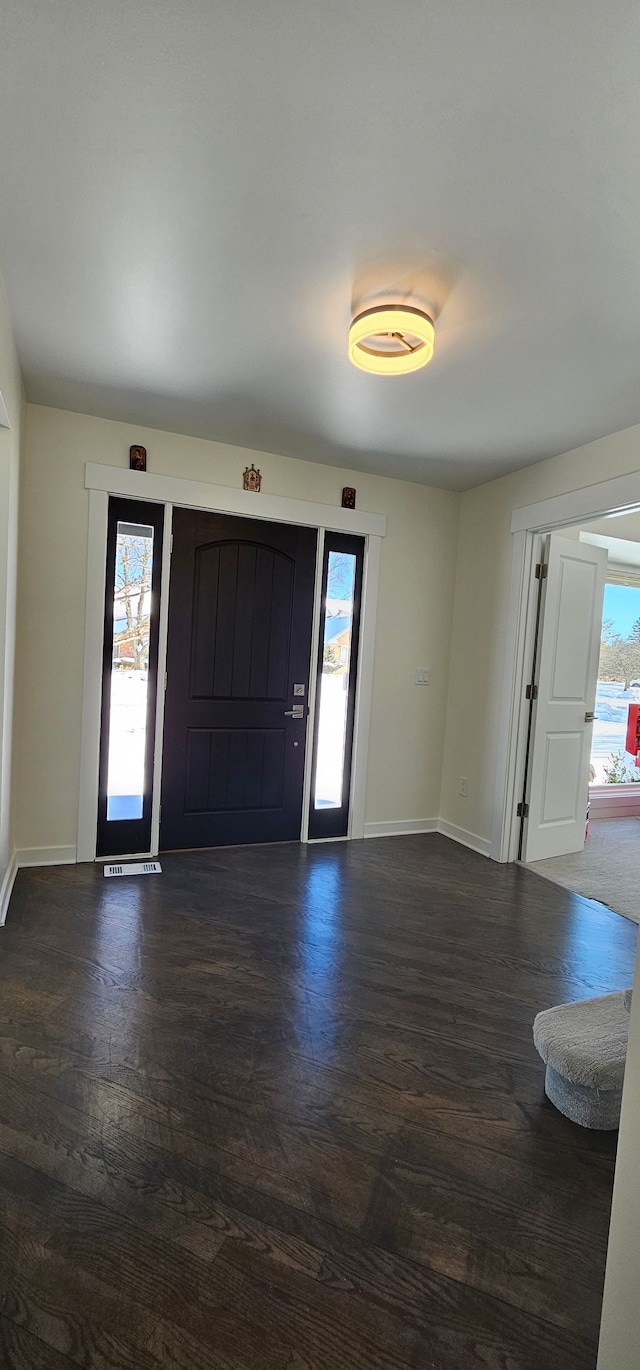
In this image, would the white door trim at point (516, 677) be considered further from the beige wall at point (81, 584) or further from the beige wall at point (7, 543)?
the beige wall at point (7, 543)

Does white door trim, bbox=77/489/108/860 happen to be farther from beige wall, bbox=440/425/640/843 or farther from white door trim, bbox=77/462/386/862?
beige wall, bbox=440/425/640/843

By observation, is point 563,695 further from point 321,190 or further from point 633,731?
point 321,190

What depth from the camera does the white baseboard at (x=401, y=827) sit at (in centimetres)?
445

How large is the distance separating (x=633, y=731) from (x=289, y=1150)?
4958 millimetres

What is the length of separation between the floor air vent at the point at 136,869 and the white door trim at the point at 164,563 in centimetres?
15

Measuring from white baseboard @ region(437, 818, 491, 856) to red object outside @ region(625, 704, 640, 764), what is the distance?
6.91 ft

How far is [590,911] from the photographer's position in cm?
330

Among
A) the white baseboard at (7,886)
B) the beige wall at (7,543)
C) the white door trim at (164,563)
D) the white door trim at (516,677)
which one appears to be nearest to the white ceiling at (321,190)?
the beige wall at (7,543)

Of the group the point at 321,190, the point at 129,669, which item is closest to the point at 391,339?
the point at 321,190

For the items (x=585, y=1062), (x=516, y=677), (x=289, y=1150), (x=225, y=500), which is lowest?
(x=289, y=1150)

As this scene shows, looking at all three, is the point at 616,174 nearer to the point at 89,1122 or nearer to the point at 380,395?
the point at 380,395

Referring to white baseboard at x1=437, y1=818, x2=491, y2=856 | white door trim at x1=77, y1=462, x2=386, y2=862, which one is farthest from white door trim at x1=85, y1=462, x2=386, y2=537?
white baseboard at x1=437, y1=818, x2=491, y2=856

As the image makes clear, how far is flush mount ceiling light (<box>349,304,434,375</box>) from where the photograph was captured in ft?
6.75

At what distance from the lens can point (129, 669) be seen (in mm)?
3637
